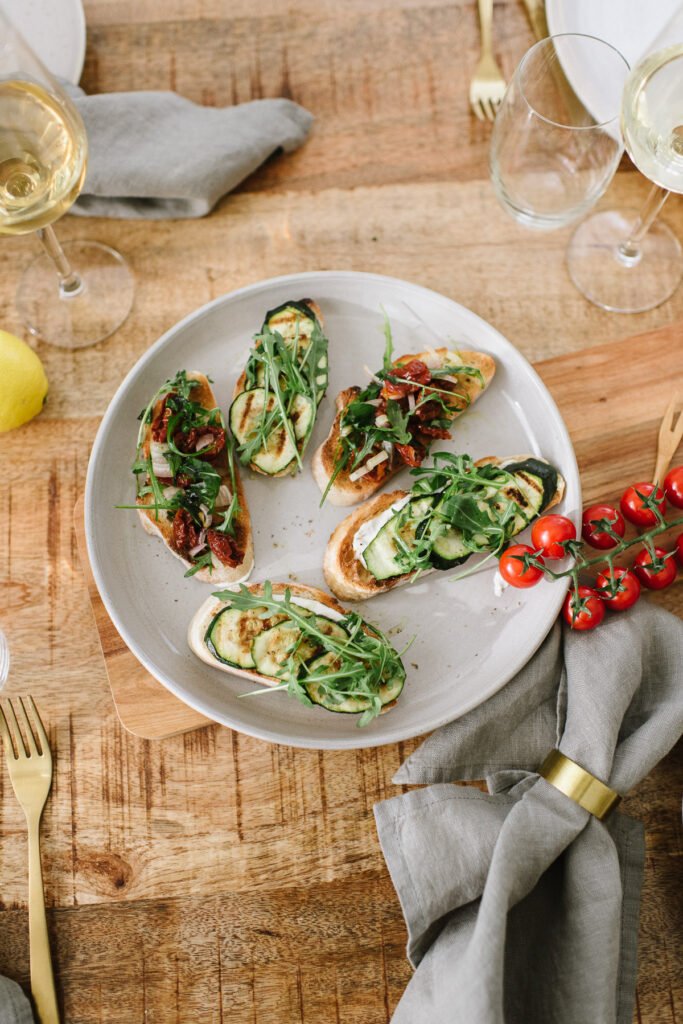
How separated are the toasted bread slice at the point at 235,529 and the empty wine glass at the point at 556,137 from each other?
1.10m

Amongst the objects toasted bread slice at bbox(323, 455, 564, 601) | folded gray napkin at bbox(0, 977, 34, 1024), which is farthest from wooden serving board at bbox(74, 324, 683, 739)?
folded gray napkin at bbox(0, 977, 34, 1024)

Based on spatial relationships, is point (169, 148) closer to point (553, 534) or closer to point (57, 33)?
point (57, 33)

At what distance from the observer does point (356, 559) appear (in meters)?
2.26

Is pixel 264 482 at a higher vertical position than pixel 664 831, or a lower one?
higher

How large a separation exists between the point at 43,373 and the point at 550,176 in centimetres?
157

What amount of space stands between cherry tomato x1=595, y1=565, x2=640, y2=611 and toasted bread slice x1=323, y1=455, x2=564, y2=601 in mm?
238

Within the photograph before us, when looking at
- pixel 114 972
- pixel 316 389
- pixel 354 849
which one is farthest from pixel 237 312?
pixel 114 972

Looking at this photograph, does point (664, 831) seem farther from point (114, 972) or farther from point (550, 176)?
point (550, 176)

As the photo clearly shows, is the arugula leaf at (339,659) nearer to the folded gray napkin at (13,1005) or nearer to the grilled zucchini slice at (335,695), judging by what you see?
the grilled zucchini slice at (335,695)

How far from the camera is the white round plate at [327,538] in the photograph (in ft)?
7.27

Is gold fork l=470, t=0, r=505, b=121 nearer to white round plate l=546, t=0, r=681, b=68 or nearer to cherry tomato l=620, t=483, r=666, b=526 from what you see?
white round plate l=546, t=0, r=681, b=68

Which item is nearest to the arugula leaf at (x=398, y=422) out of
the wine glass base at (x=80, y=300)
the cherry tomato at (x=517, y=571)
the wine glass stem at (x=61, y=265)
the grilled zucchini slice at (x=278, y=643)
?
the cherry tomato at (x=517, y=571)

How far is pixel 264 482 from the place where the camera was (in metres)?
2.38

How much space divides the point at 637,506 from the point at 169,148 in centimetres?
173
